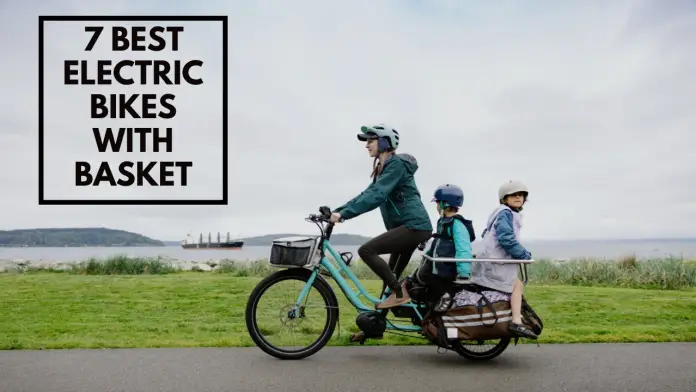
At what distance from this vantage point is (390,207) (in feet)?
23.0

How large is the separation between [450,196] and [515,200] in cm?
60

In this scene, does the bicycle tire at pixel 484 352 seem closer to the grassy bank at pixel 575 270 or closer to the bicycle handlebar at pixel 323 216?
the bicycle handlebar at pixel 323 216

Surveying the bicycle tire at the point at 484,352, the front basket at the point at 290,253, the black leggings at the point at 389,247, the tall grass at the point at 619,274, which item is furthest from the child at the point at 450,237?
the tall grass at the point at 619,274

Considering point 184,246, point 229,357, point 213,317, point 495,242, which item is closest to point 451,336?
point 495,242

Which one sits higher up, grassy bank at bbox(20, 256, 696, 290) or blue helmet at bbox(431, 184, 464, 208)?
blue helmet at bbox(431, 184, 464, 208)

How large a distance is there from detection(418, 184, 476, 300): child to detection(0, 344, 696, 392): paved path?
2.58 ft

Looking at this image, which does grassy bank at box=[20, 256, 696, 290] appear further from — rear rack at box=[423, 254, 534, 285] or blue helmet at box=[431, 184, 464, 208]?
blue helmet at box=[431, 184, 464, 208]

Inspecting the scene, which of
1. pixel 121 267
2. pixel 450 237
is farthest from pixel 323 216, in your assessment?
pixel 121 267

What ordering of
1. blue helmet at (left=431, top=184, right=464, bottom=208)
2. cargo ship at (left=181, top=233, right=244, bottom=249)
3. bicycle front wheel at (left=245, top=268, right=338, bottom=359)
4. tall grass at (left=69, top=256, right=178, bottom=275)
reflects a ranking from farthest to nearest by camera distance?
1. cargo ship at (left=181, top=233, right=244, bottom=249)
2. tall grass at (left=69, top=256, right=178, bottom=275)
3. bicycle front wheel at (left=245, top=268, right=338, bottom=359)
4. blue helmet at (left=431, top=184, right=464, bottom=208)

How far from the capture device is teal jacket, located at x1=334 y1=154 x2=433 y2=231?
22.1 ft

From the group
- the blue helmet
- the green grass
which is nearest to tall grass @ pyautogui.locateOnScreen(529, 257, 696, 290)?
the green grass

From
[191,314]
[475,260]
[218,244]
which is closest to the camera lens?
[475,260]

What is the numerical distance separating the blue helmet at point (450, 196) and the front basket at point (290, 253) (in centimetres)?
129

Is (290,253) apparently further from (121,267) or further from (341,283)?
(121,267)
